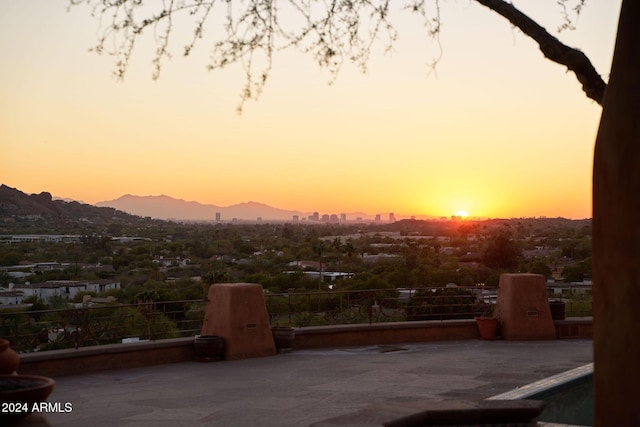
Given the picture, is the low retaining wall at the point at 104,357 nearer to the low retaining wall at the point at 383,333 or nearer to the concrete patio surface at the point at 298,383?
the concrete patio surface at the point at 298,383

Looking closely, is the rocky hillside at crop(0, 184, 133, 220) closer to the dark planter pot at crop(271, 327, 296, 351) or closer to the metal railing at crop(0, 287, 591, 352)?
the metal railing at crop(0, 287, 591, 352)

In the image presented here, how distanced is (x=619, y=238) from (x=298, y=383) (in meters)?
7.58

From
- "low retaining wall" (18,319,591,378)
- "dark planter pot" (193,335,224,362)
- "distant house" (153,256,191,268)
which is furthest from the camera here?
"distant house" (153,256,191,268)

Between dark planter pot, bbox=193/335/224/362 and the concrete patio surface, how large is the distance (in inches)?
7.5

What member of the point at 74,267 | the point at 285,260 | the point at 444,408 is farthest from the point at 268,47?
the point at 285,260

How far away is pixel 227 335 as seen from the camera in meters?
13.9

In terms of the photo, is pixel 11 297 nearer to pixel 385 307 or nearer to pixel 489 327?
pixel 385 307

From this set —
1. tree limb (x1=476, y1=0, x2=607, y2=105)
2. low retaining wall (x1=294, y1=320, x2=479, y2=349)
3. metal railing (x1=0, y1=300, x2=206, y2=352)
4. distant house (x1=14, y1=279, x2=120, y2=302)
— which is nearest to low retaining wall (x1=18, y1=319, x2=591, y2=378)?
low retaining wall (x1=294, y1=320, x2=479, y2=349)

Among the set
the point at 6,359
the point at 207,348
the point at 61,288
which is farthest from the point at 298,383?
the point at 61,288

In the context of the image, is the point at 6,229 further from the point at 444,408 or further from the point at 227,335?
the point at 444,408

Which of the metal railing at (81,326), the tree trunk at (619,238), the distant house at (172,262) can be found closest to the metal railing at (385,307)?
the metal railing at (81,326)

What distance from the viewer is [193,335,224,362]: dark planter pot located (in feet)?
44.3

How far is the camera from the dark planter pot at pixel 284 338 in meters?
14.6

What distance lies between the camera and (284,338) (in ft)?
48.1
